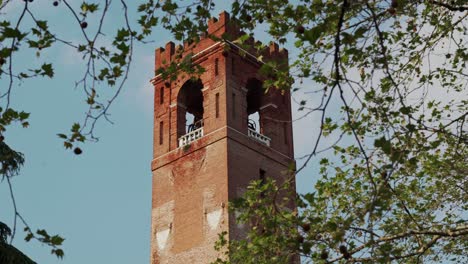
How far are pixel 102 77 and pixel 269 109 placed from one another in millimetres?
20179

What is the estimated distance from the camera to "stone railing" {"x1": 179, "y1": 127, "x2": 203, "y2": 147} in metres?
24.6

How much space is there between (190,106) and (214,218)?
557 centimetres

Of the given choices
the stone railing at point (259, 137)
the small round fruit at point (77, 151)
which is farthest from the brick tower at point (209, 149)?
the small round fruit at point (77, 151)

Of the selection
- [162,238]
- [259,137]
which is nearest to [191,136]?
[259,137]

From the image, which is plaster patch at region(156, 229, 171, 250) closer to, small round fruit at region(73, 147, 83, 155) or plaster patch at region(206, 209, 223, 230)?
plaster patch at region(206, 209, 223, 230)

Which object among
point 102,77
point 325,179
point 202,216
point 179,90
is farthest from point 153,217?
point 102,77

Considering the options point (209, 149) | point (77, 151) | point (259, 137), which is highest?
point (259, 137)

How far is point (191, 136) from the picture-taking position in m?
24.9

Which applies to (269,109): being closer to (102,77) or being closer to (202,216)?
(202,216)

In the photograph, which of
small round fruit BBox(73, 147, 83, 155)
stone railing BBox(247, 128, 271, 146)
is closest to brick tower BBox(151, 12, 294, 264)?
stone railing BBox(247, 128, 271, 146)

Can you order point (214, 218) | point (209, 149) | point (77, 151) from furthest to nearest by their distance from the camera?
point (209, 149) < point (214, 218) < point (77, 151)

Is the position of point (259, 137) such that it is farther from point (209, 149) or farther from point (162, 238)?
point (162, 238)

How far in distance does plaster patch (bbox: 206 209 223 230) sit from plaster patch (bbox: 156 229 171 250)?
1.61m

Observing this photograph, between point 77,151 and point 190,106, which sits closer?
point 77,151
